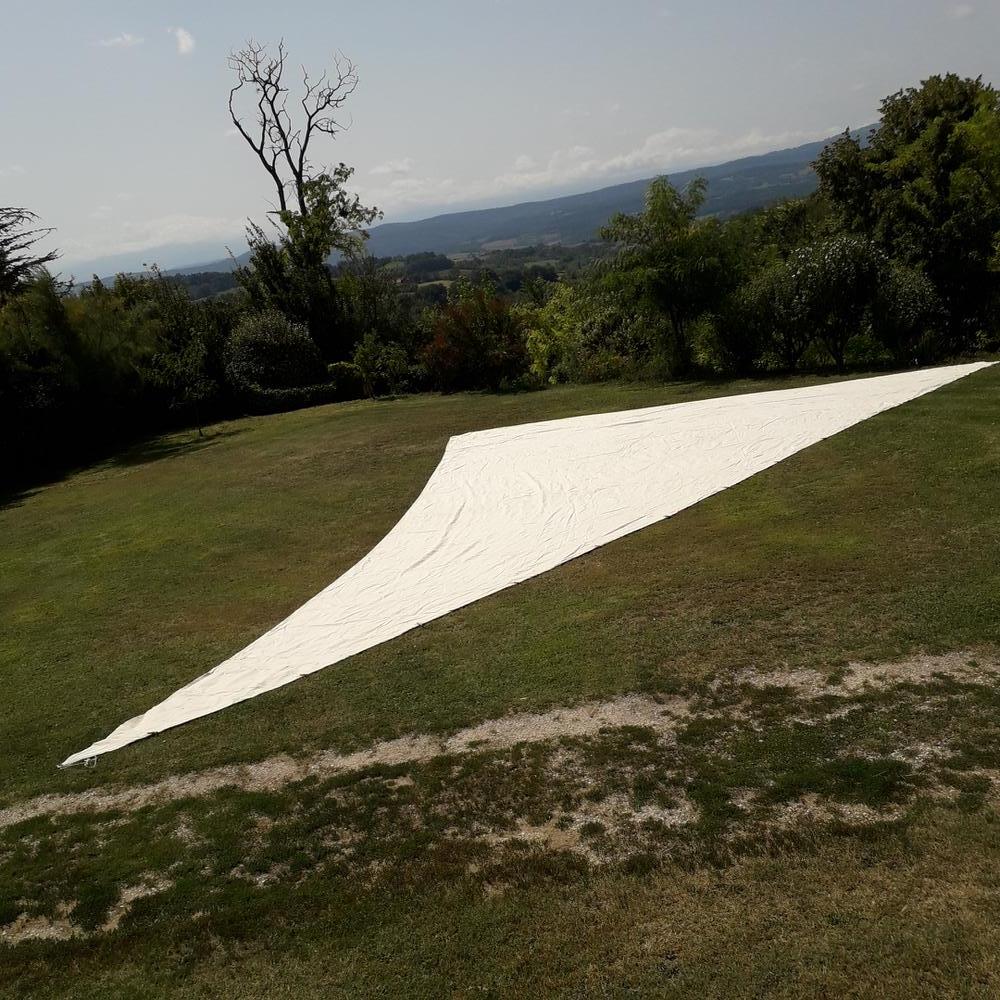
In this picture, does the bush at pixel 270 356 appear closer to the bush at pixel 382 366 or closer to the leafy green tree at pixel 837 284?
the bush at pixel 382 366

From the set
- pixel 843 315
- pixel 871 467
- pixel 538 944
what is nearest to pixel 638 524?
pixel 871 467

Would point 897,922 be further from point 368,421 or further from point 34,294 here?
point 34,294

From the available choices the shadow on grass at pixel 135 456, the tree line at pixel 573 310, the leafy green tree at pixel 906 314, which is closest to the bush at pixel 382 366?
the tree line at pixel 573 310

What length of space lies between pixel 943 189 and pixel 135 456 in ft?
93.5

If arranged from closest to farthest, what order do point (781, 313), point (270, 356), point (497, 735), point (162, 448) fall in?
point (497, 735)
point (781, 313)
point (162, 448)
point (270, 356)

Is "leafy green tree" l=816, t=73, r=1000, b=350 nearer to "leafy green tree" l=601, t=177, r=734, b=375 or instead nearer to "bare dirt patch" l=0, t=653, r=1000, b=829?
"leafy green tree" l=601, t=177, r=734, b=375

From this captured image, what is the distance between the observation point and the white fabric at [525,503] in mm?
8250

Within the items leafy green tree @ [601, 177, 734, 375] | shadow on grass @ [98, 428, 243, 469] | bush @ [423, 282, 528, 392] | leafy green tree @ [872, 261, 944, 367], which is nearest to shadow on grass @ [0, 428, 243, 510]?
shadow on grass @ [98, 428, 243, 469]

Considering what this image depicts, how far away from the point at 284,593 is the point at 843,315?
15.6 metres

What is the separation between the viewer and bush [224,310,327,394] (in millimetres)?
28531

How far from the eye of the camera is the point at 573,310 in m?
25.9

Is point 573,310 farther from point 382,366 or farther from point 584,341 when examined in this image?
point 382,366

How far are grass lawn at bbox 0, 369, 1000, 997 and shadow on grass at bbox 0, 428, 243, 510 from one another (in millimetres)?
11960

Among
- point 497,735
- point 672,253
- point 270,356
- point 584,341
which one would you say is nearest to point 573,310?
point 584,341
